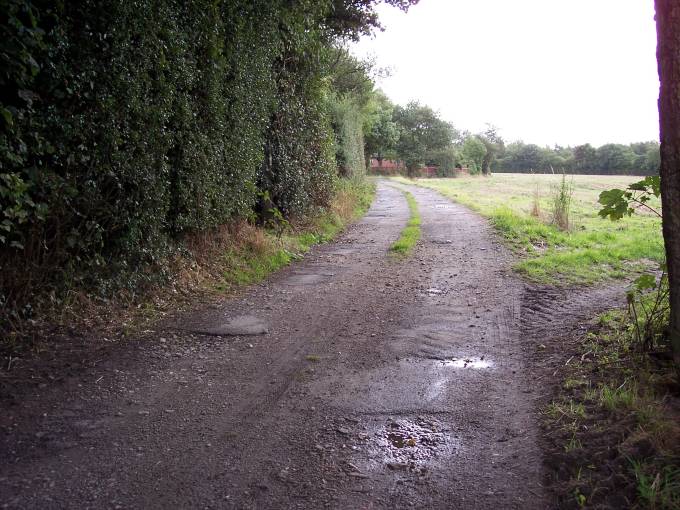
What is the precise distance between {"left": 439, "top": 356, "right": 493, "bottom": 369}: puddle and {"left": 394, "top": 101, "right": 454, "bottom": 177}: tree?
65798mm

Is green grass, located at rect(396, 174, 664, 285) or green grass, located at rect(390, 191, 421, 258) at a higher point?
A: green grass, located at rect(390, 191, 421, 258)

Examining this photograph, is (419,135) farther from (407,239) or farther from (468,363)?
(468,363)

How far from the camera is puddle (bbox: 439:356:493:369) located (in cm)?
489

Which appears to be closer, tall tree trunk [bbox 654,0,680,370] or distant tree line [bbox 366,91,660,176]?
tall tree trunk [bbox 654,0,680,370]

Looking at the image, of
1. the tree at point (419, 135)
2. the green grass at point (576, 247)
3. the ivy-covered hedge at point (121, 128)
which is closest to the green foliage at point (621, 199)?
the green grass at point (576, 247)

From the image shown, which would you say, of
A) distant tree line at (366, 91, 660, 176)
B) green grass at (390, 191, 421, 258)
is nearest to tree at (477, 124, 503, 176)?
distant tree line at (366, 91, 660, 176)

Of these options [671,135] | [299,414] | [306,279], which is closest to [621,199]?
[671,135]

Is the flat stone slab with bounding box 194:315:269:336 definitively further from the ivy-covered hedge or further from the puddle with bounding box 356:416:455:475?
the puddle with bounding box 356:416:455:475

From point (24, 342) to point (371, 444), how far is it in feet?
11.0

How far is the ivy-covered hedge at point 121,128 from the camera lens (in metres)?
4.65

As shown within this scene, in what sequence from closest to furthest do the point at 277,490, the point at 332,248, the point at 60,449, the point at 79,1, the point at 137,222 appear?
1. the point at 277,490
2. the point at 60,449
3. the point at 79,1
4. the point at 137,222
5. the point at 332,248

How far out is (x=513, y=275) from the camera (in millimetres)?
8477

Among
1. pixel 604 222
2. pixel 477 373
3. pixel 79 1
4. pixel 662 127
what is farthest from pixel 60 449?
pixel 604 222

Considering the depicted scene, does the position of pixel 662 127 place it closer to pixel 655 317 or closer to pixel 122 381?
pixel 655 317
